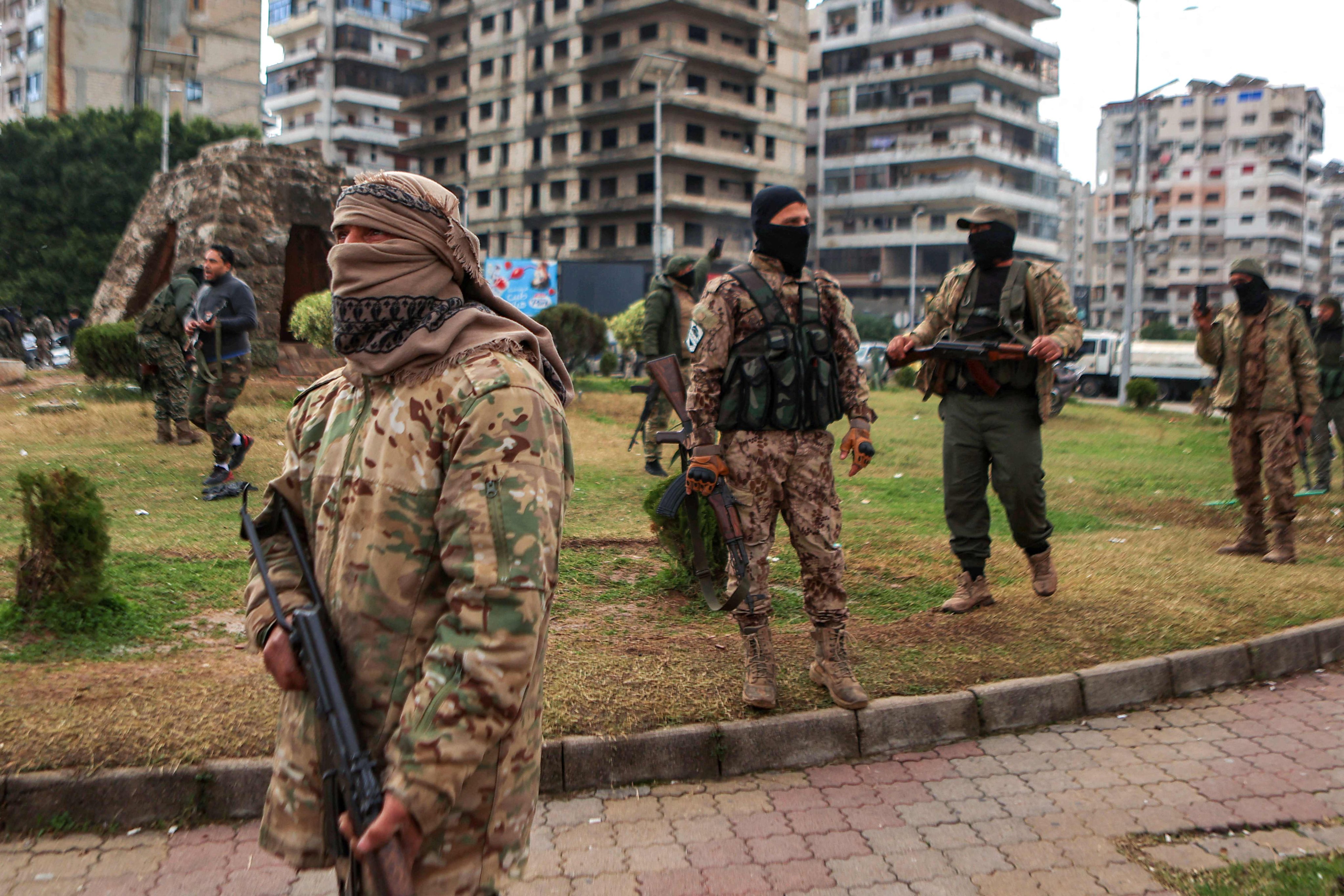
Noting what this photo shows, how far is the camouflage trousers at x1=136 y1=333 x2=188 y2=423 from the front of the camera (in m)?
10.5

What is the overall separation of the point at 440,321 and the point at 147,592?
14.6 feet

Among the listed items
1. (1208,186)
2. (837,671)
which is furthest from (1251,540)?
(1208,186)

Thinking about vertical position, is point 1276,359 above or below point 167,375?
above

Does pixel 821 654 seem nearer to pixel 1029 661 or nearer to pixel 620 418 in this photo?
pixel 1029 661

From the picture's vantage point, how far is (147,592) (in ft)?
18.4

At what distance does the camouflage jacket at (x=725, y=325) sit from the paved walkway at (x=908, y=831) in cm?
146

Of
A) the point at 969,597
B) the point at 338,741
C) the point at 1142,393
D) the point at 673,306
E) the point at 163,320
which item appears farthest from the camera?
the point at 1142,393

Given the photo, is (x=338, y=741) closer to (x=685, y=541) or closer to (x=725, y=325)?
(x=725, y=325)

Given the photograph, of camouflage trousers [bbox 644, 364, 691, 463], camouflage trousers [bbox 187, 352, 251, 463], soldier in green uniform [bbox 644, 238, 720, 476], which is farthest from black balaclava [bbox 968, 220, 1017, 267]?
camouflage trousers [bbox 187, 352, 251, 463]

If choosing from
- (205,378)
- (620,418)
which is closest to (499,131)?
(620,418)

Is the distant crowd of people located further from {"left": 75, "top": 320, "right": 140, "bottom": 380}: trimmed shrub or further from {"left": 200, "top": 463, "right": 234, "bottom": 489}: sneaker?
{"left": 200, "top": 463, "right": 234, "bottom": 489}: sneaker

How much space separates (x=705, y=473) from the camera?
4.26 meters

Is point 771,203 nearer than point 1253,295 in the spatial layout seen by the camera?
Yes

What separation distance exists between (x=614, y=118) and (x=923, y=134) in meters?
20.6
